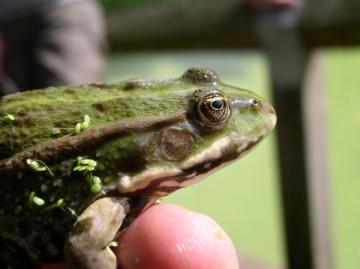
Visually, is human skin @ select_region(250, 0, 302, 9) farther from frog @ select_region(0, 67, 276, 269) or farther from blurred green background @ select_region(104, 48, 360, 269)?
frog @ select_region(0, 67, 276, 269)

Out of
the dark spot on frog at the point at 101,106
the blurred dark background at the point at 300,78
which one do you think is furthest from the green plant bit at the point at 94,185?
the blurred dark background at the point at 300,78

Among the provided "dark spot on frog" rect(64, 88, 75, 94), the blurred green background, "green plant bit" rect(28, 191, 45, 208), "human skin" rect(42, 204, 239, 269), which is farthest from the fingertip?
the blurred green background

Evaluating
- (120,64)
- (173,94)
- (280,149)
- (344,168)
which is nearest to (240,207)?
(344,168)

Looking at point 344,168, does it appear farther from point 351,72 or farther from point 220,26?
point 220,26

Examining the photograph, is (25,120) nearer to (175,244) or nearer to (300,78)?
(175,244)

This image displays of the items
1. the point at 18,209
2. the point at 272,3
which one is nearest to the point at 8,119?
the point at 18,209

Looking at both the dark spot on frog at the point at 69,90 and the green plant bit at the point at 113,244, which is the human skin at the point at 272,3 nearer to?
the dark spot on frog at the point at 69,90
